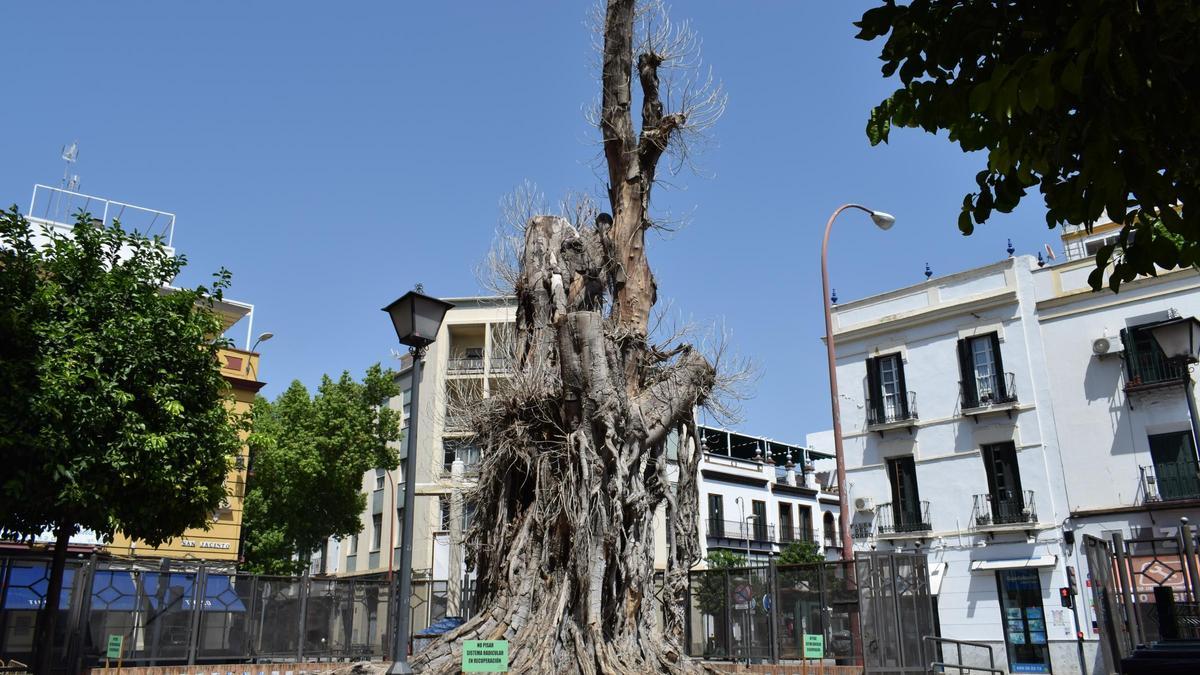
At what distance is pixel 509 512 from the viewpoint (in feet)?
41.1

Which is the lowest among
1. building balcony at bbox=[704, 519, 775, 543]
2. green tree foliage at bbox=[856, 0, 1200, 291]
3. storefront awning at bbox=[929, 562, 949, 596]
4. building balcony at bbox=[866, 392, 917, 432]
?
storefront awning at bbox=[929, 562, 949, 596]

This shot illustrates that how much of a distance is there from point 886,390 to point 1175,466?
26.7 ft

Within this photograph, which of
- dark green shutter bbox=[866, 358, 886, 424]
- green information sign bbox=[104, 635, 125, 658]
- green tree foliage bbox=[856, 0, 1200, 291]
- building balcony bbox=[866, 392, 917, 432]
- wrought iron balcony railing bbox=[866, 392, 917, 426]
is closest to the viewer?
green tree foliage bbox=[856, 0, 1200, 291]

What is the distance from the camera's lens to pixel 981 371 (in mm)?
26875

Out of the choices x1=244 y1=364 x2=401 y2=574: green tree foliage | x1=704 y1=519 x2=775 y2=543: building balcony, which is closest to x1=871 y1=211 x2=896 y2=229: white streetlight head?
x1=244 y1=364 x2=401 y2=574: green tree foliage

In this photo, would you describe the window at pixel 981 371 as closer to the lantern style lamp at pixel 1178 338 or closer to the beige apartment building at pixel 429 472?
the lantern style lamp at pixel 1178 338

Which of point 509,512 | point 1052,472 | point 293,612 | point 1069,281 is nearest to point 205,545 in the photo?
point 293,612

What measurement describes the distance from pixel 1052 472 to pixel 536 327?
60.4ft

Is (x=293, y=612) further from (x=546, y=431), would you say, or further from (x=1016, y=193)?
(x=1016, y=193)

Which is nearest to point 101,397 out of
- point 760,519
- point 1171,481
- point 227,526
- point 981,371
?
point 227,526

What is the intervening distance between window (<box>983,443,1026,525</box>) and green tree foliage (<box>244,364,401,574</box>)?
1955 cm

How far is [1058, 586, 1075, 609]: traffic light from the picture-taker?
22.7m

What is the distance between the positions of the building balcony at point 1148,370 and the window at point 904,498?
21.2 feet

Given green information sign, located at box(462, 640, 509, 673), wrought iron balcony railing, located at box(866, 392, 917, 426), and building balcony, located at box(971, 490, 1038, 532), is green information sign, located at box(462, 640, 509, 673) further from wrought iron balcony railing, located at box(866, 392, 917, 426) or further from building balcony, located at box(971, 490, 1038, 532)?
wrought iron balcony railing, located at box(866, 392, 917, 426)
